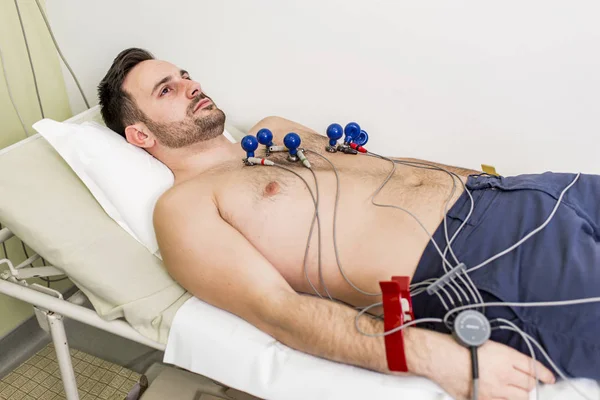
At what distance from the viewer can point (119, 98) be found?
1542 millimetres

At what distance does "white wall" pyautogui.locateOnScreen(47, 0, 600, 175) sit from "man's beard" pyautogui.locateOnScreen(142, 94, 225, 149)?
0.32 m

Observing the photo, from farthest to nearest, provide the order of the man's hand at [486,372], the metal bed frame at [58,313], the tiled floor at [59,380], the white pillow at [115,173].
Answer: the tiled floor at [59,380], the white pillow at [115,173], the metal bed frame at [58,313], the man's hand at [486,372]

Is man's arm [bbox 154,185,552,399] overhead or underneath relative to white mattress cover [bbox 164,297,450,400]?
overhead

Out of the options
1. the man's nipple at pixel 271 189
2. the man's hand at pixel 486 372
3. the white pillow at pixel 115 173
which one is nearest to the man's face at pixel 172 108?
the white pillow at pixel 115 173

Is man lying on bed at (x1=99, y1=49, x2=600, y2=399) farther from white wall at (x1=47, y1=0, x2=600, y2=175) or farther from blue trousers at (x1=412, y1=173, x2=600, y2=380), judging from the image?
white wall at (x1=47, y1=0, x2=600, y2=175)

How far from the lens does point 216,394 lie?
1.31m

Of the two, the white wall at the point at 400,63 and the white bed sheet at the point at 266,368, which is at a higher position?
the white wall at the point at 400,63

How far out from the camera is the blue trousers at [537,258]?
975 millimetres

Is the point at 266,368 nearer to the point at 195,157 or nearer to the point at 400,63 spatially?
the point at 195,157

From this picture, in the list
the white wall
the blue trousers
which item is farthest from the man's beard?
the blue trousers

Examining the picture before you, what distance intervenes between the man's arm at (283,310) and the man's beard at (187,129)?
255 mm

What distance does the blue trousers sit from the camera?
0.98 m

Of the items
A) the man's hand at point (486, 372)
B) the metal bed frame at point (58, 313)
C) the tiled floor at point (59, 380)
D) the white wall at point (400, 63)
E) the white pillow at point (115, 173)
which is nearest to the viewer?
the man's hand at point (486, 372)

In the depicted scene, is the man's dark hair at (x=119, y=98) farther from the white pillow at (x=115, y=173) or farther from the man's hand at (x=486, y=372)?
the man's hand at (x=486, y=372)
